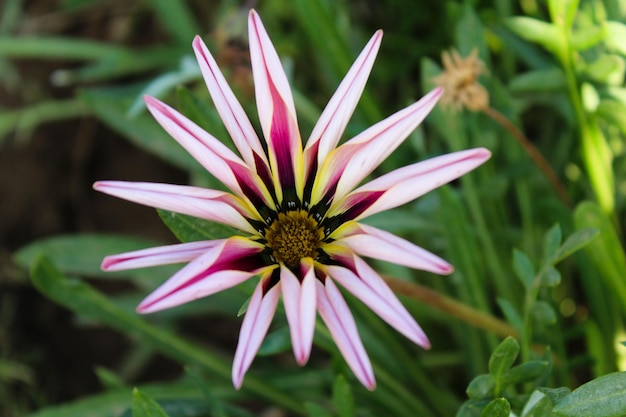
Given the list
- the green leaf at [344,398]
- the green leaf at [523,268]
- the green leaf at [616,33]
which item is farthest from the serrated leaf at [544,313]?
the green leaf at [616,33]

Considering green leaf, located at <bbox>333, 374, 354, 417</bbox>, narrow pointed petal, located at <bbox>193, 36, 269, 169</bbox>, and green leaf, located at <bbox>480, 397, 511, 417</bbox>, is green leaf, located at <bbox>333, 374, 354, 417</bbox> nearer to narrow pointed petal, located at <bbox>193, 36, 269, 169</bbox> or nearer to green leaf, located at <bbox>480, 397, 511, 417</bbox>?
green leaf, located at <bbox>480, 397, 511, 417</bbox>

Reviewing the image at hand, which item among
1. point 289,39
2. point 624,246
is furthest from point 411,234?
point 289,39

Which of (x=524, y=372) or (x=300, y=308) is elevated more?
(x=300, y=308)

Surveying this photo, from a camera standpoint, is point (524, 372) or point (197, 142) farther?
point (524, 372)

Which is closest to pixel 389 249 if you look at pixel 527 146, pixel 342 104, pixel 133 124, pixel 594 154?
pixel 342 104

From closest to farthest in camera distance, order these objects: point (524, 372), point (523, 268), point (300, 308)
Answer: point (300, 308) → point (524, 372) → point (523, 268)

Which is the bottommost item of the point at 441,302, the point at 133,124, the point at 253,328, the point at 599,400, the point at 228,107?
the point at 599,400

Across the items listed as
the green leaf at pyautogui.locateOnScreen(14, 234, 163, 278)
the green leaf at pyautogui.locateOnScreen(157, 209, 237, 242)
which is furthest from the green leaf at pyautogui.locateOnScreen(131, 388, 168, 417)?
the green leaf at pyautogui.locateOnScreen(14, 234, 163, 278)

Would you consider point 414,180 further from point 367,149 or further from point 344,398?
point 344,398
